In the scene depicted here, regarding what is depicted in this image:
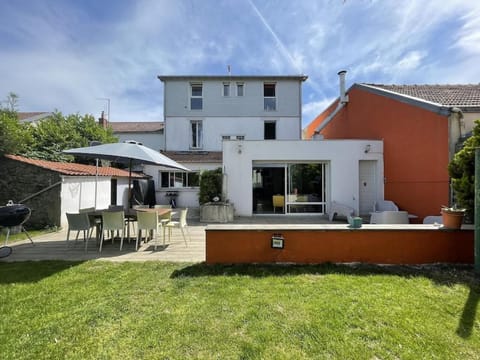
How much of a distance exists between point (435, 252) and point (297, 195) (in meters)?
6.46

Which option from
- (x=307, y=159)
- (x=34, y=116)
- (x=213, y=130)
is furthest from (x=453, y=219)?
(x=34, y=116)

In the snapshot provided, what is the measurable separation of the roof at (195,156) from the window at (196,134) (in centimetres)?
76

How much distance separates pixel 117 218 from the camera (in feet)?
18.1

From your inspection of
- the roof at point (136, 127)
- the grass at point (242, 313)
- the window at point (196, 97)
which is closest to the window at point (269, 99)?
the window at point (196, 97)

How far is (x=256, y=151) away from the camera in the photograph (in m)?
10.4

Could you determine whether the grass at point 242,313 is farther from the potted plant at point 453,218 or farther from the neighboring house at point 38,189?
the neighboring house at point 38,189

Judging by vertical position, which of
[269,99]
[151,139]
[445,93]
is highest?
[269,99]

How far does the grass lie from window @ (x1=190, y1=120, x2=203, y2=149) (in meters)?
14.0

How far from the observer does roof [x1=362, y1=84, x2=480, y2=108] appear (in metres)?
7.79

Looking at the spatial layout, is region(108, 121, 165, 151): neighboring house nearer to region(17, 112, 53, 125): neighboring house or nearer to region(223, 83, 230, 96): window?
region(17, 112, 53, 125): neighboring house

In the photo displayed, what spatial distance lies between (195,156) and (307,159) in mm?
8586

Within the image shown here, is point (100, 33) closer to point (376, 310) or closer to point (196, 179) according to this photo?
point (196, 179)

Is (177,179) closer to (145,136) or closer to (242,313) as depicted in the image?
(145,136)

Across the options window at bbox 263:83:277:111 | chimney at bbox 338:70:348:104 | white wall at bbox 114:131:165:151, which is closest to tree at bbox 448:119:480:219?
chimney at bbox 338:70:348:104
